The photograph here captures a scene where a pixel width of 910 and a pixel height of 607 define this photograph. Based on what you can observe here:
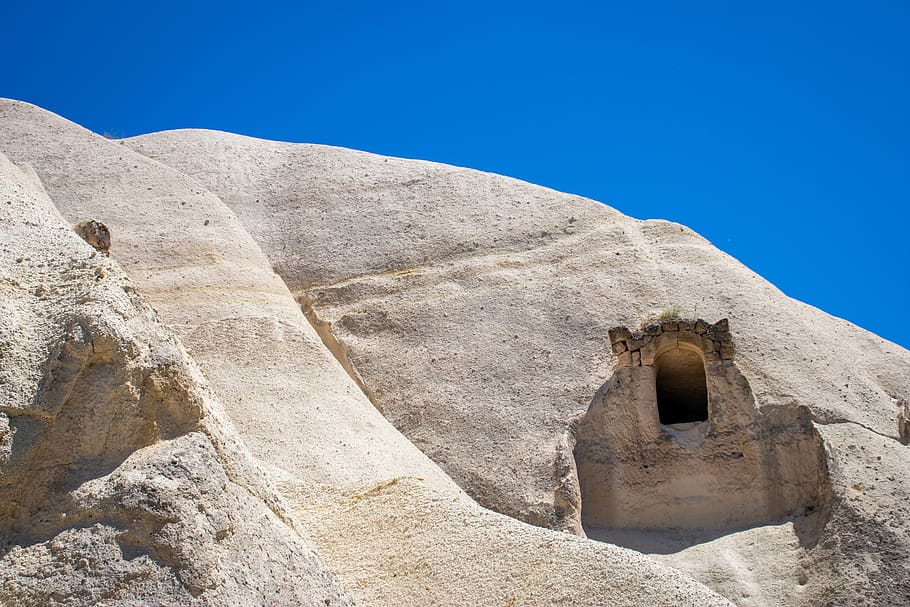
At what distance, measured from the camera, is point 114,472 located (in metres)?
6.95

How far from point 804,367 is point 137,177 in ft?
38.1

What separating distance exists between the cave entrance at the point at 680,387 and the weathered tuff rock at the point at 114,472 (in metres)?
10.5

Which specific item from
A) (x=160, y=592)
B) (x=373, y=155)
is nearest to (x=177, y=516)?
(x=160, y=592)

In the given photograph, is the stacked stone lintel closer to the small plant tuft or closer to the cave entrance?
the small plant tuft

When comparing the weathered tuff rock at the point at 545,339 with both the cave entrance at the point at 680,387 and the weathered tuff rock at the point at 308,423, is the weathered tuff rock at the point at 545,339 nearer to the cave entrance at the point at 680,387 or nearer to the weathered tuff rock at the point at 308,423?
the cave entrance at the point at 680,387

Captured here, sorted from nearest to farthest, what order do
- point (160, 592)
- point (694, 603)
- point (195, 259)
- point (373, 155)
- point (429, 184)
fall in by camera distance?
1. point (160, 592)
2. point (694, 603)
3. point (195, 259)
4. point (429, 184)
5. point (373, 155)

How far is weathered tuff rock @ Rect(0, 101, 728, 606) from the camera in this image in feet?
29.8

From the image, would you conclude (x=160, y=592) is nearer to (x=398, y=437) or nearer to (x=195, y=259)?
(x=398, y=437)

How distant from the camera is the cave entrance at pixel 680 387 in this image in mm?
17500

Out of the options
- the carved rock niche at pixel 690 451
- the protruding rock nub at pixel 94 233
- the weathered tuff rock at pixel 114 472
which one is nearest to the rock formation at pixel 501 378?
the carved rock niche at pixel 690 451

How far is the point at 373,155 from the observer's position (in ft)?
78.3

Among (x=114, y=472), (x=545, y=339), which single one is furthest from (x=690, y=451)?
(x=114, y=472)

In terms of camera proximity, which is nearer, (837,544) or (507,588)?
(507,588)

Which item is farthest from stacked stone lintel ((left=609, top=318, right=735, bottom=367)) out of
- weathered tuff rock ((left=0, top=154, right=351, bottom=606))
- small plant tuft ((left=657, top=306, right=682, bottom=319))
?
weathered tuff rock ((left=0, top=154, right=351, bottom=606))
